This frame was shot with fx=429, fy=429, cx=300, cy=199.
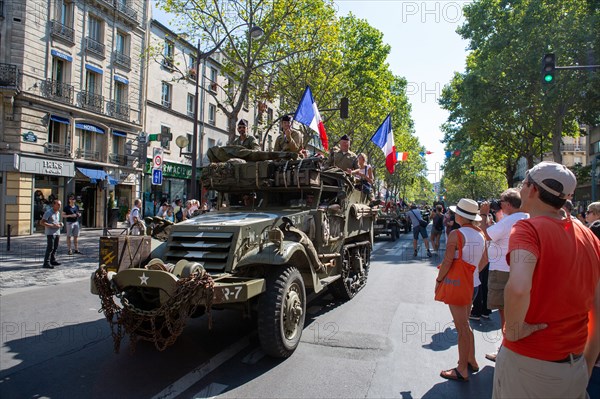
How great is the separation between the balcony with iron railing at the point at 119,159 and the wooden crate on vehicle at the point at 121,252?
68.6ft

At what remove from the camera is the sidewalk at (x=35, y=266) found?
8914 mm

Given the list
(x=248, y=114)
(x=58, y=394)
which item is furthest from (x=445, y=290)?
(x=248, y=114)

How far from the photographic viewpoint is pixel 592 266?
2191 mm

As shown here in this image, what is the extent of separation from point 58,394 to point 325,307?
165 inches

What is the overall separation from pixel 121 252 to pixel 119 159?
72.0 feet

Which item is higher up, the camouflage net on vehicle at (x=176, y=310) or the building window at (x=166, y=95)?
the building window at (x=166, y=95)

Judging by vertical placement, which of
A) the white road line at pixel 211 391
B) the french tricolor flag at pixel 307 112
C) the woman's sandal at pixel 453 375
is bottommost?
the white road line at pixel 211 391

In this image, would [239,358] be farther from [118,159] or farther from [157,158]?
[118,159]

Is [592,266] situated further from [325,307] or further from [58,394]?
[325,307]

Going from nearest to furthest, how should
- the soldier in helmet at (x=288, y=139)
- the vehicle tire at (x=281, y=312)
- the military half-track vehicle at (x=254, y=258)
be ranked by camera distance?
the military half-track vehicle at (x=254, y=258)
the vehicle tire at (x=281, y=312)
the soldier in helmet at (x=288, y=139)

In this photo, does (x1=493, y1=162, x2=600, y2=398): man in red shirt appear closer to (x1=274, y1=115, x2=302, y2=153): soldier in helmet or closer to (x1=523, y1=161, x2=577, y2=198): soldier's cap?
(x1=523, y1=161, x2=577, y2=198): soldier's cap

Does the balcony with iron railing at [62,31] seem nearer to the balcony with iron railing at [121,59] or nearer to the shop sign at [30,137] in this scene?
the balcony with iron railing at [121,59]

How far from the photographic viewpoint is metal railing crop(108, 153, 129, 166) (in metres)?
24.1

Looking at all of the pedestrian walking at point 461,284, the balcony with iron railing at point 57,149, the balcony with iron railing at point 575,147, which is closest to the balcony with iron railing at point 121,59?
the balcony with iron railing at point 57,149
